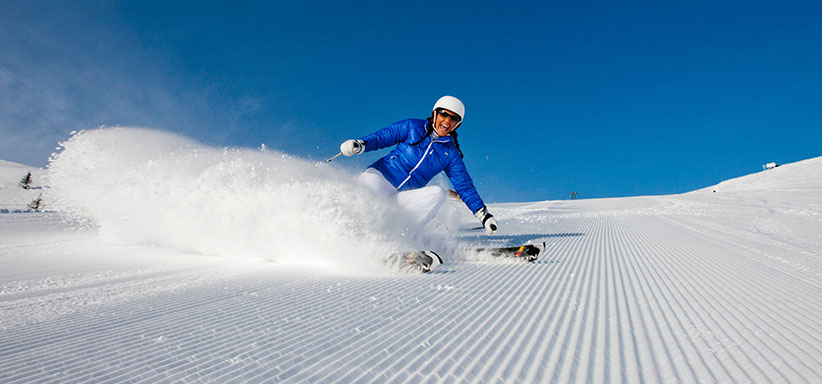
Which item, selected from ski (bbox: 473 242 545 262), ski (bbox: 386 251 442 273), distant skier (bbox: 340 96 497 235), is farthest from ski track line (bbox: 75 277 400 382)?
distant skier (bbox: 340 96 497 235)

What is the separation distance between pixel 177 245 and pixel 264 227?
1.32m

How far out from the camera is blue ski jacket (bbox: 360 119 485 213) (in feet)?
15.1

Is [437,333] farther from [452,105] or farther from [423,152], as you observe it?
[452,105]

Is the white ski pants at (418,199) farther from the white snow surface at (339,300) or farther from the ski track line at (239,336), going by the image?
the ski track line at (239,336)

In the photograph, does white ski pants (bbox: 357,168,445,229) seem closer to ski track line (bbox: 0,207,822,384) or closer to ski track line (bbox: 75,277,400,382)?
ski track line (bbox: 0,207,822,384)

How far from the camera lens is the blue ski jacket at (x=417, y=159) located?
15.1ft

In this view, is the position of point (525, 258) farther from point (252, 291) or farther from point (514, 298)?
point (252, 291)

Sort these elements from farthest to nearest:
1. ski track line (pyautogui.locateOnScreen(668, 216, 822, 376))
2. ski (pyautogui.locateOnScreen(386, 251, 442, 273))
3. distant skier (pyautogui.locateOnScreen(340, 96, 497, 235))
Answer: distant skier (pyautogui.locateOnScreen(340, 96, 497, 235)) < ski (pyautogui.locateOnScreen(386, 251, 442, 273)) < ski track line (pyautogui.locateOnScreen(668, 216, 822, 376))

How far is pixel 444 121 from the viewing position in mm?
4594

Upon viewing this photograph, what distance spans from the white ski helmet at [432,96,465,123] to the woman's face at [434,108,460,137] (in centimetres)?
5

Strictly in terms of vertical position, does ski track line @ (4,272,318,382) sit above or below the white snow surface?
below

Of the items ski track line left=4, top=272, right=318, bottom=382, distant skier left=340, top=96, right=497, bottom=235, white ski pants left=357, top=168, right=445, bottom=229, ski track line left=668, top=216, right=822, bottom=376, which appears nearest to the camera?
ski track line left=4, top=272, right=318, bottom=382

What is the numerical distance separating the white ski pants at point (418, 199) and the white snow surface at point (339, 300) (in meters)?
0.41

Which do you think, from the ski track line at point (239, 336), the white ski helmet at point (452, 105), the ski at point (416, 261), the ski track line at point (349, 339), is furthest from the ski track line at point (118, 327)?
the white ski helmet at point (452, 105)
